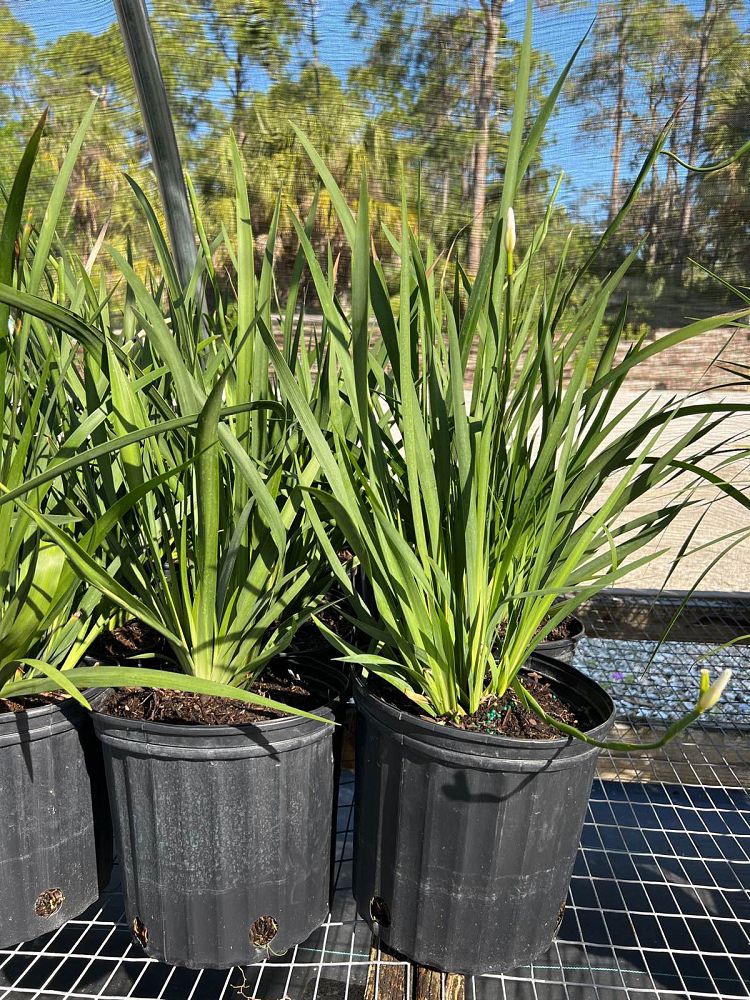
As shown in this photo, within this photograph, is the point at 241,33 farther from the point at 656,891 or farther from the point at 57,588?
the point at 656,891

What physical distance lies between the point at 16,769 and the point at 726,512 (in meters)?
1.67

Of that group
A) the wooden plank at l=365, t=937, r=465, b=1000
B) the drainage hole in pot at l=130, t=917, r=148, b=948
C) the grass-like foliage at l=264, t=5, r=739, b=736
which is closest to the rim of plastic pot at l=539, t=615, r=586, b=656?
the grass-like foliage at l=264, t=5, r=739, b=736

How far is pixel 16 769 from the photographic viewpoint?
0.59 metres

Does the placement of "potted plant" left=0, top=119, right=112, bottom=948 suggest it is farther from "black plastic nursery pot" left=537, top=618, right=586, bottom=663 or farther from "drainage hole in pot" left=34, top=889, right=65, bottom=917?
"black plastic nursery pot" left=537, top=618, right=586, bottom=663

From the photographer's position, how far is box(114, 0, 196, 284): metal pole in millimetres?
1168

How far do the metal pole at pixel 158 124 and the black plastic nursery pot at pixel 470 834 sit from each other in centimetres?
109

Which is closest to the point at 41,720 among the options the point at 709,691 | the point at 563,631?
the point at 709,691

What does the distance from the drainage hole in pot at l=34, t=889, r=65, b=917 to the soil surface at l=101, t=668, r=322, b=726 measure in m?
0.17

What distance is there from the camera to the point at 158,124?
1280 millimetres

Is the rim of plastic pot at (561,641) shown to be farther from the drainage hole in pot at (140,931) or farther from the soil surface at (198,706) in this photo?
the drainage hole in pot at (140,931)

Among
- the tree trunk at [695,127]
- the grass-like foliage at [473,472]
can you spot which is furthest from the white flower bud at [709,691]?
the tree trunk at [695,127]

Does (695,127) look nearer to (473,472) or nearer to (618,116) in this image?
(618,116)

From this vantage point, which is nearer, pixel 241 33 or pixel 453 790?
pixel 453 790

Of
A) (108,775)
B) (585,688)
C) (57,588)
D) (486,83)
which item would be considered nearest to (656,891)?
(585,688)
